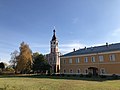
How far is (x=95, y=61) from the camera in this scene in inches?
1964

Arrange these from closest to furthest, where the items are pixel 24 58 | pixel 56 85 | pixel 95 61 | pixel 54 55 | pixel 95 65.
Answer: pixel 56 85
pixel 95 61
pixel 95 65
pixel 24 58
pixel 54 55

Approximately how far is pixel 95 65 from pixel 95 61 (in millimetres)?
1113

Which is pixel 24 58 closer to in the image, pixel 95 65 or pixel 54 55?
pixel 54 55

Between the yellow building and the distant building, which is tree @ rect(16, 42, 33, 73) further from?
the yellow building

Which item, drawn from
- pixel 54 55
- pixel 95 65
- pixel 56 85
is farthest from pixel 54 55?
pixel 56 85

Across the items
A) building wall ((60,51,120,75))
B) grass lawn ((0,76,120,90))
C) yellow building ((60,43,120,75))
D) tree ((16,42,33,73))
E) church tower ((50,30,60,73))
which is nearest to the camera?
grass lawn ((0,76,120,90))

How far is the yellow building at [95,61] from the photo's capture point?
148 ft

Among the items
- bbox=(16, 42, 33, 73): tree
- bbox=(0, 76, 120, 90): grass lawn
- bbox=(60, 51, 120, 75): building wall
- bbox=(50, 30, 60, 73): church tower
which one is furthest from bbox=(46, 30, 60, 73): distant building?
bbox=(0, 76, 120, 90): grass lawn

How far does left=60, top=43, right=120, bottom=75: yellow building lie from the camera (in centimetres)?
4509

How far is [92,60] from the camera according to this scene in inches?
1988

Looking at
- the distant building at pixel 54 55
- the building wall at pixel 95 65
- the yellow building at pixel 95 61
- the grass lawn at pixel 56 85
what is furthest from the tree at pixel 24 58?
the grass lawn at pixel 56 85

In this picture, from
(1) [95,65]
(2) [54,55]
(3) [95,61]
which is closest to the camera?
(3) [95,61]

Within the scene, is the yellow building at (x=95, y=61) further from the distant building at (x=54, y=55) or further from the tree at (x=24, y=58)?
the tree at (x=24, y=58)

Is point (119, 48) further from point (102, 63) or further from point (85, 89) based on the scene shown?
point (85, 89)
